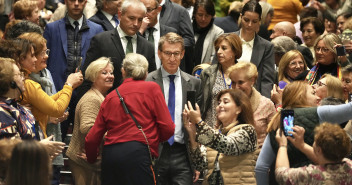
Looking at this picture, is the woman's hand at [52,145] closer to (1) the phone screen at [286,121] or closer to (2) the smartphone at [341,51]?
(1) the phone screen at [286,121]

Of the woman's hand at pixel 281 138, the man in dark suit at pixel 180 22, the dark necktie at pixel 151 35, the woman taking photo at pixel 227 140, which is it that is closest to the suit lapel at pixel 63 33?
the dark necktie at pixel 151 35

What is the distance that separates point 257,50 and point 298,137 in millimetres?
3400

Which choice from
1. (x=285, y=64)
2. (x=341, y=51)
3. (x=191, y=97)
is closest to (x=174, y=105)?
(x=191, y=97)

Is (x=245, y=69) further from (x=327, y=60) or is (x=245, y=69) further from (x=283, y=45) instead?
(x=283, y=45)

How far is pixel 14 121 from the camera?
6238 mm

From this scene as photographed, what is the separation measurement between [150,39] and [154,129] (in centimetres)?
273

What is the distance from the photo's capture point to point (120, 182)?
23.0 ft

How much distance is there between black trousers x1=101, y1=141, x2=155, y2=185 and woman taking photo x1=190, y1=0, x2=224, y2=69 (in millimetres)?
3837

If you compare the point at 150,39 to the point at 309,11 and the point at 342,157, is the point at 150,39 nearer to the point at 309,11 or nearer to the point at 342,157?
the point at 309,11

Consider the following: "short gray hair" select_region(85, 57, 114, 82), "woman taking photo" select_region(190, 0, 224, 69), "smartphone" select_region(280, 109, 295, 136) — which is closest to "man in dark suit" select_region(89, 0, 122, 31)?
"woman taking photo" select_region(190, 0, 224, 69)

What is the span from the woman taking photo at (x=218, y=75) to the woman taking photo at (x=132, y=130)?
109cm

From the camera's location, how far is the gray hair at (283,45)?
→ 10.2 metres

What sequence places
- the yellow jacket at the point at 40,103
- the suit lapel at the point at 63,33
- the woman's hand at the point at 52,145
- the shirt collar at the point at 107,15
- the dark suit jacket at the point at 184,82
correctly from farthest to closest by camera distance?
1. the shirt collar at the point at 107,15
2. the suit lapel at the point at 63,33
3. the dark suit jacket at the point at 184,82
4. the yellow jacket at the point at 40,103
5. the woman's hand at the point at 52,145

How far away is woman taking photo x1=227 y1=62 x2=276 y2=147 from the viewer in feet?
26.4
